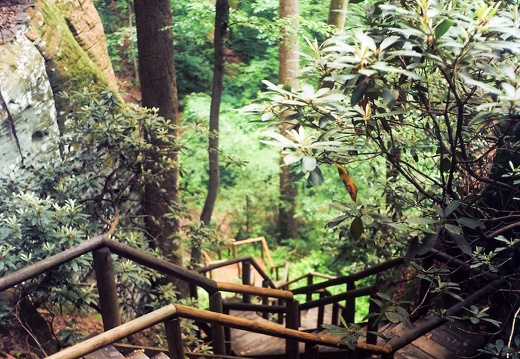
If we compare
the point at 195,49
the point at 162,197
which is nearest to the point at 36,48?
the point at 162,197

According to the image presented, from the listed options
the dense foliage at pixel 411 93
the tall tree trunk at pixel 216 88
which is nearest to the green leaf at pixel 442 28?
the dense foliage at pixel 411 93

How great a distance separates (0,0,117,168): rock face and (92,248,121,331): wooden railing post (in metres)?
2.23

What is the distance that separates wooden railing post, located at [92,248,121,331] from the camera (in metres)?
3.10

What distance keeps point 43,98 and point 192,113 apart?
607cm

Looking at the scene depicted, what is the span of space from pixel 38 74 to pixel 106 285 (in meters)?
3.10

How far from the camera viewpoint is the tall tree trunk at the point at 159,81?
5559 mm

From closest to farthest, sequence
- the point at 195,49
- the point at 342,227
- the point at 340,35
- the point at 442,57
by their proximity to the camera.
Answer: the point at 442,57 → the point at 340,35 → the point at 342,227 → the point at 195,49

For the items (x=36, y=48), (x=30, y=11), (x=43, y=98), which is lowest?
(x=43, y=98)

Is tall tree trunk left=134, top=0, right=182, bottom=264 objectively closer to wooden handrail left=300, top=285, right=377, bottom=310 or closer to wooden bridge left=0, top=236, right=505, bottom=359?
wooden bridge left=0, top=236, right=505, bottom=359

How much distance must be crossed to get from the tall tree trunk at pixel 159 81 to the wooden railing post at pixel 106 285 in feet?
7.02

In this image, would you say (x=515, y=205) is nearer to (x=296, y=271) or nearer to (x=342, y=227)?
(x=342, y=227)

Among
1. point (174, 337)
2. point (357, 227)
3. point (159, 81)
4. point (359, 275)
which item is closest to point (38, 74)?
point (159, 81)

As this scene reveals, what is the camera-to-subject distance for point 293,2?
9.28 m

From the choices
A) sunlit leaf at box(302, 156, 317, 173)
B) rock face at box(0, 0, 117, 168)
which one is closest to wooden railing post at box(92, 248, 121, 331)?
sunlit leaf at box(302, 156, 317, 173)
